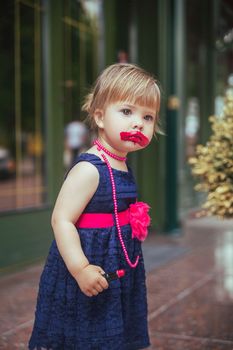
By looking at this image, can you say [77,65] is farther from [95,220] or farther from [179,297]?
[95,220]

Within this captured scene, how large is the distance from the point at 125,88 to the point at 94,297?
2.91 ft

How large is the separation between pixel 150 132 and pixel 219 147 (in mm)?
1389

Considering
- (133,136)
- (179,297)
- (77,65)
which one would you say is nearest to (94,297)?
(133,136)

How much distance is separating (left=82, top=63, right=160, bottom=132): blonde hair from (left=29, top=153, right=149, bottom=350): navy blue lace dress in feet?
0.85

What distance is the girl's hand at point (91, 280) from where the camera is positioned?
243 cm

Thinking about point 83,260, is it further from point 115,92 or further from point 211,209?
point 211,209

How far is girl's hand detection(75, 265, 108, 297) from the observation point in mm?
2426

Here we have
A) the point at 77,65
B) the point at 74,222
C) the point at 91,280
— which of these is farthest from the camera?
the point at 77,65

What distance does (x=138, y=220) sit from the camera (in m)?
2.68

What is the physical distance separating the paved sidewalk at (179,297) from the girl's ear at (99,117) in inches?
70.7

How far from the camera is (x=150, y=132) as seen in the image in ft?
8.70

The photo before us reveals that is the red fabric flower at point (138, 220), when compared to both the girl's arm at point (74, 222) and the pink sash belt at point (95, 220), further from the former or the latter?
the girl's arm at point (74, 222)

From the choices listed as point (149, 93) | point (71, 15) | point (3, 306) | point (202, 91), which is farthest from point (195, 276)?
point (202, 91)

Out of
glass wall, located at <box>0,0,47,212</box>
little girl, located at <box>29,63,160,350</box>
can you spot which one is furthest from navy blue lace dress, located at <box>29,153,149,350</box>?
glass wall, located at <box>0,0,47,212</box>
